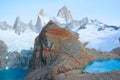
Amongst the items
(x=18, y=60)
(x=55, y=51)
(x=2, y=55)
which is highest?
(x=2, y=55)

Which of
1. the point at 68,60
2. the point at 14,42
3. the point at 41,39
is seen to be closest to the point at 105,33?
the point at 14,42

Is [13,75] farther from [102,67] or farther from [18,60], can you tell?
[18,60]

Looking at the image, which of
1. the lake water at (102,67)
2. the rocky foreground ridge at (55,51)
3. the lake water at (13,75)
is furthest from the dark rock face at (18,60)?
the lake water at (102,67)

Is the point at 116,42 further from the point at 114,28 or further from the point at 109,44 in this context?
the point at 114,28

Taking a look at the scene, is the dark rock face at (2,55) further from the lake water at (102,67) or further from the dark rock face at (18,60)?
the lake water at (102,67)

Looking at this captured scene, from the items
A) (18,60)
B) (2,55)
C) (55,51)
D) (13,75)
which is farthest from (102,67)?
(18,60)

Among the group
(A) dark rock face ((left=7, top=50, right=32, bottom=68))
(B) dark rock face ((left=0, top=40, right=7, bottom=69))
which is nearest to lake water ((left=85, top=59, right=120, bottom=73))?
(A) dark rock face ((left=7, top=50, right=32, bottom=68))

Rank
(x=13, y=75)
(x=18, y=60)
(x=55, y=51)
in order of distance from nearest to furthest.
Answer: (x=55, y=51) → (x=13, y=75) → (x=18, y=60)

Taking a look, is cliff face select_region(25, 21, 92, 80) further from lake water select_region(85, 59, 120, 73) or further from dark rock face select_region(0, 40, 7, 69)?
dark rock face select_region(0, 40, 7, 69)

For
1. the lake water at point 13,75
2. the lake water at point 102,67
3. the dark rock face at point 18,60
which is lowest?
the lake water at point 102,67

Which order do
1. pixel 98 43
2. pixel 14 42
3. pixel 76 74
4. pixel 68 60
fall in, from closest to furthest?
pixel 76 74
pixel 68 60
pixel 98 43
pixel 14 42

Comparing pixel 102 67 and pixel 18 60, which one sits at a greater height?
pixel 18 60
